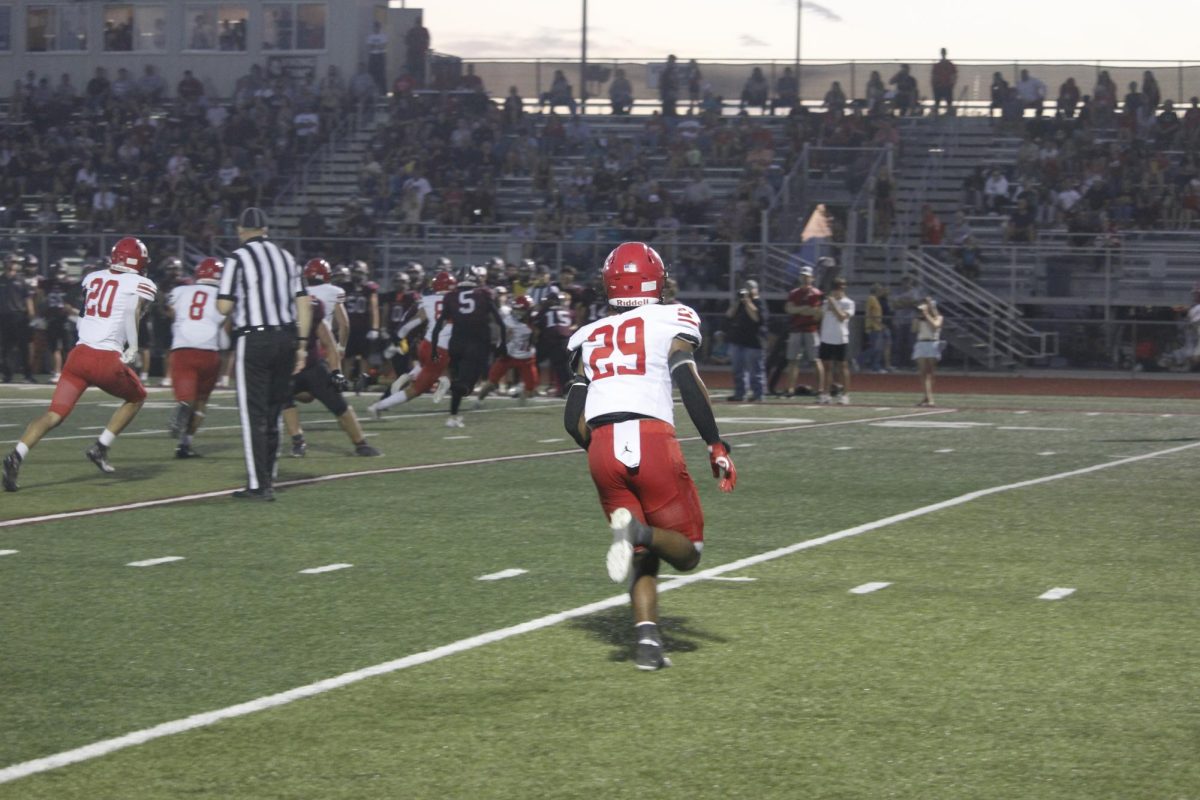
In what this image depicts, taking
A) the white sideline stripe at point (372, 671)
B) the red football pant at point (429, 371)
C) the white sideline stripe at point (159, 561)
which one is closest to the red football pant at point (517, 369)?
the red football pant at point (429, 371)

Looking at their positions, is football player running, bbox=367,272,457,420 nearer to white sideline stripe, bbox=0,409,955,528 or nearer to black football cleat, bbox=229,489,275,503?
white sideline stripe, bbox=0,409,955,528

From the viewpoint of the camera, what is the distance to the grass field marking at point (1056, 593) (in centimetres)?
777

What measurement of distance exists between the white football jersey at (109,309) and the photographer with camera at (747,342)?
1128cm

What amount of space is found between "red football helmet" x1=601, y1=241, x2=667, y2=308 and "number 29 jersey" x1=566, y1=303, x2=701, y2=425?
6cm

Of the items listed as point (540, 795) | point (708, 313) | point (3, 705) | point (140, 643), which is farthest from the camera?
point (708, 313)

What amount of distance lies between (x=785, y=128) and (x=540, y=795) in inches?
1248

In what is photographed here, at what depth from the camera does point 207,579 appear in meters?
8.04

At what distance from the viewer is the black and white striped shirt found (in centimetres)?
1124

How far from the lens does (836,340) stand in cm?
2272

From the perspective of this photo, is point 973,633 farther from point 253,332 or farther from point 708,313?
point 708,313

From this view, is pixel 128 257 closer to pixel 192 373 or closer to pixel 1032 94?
pixel 192 373

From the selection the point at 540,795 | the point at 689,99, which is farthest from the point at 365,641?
the point at 689,99

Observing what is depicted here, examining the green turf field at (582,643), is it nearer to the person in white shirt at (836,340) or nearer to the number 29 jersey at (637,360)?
the number 29 jersey at (637,360)

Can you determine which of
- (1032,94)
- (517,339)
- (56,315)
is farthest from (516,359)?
(1032,94)
